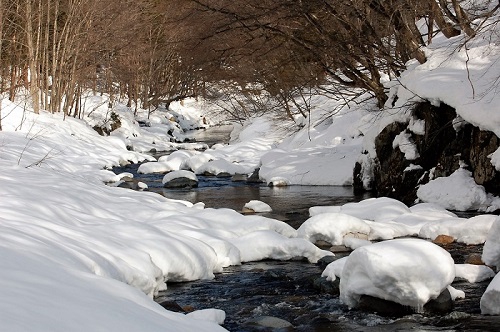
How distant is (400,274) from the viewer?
5.74 m

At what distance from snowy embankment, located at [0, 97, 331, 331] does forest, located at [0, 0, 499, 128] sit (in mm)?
4449

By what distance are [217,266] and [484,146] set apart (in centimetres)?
616

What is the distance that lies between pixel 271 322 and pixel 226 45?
15591 mm

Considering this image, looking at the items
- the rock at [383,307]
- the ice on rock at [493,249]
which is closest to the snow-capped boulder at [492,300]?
the rock at [383,307]

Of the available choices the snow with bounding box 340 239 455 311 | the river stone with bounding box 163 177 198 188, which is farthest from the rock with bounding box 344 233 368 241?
the river stone with bounding box 163 177 198 188

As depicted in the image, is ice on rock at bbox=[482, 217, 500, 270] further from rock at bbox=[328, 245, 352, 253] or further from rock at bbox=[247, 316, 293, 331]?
rock at bbox=[247, 316, 293, 331]

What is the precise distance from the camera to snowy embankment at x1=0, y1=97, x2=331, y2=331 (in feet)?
10.7

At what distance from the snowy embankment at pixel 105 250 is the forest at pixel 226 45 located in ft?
14.6

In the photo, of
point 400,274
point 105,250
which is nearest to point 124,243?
point 105,250

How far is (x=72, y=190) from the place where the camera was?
8.92 m

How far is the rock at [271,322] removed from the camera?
18.1 ft

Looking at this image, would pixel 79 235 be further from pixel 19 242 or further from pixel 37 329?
pixel 37 329

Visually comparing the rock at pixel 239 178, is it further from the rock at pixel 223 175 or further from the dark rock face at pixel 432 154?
the dark rock face at pixel 432 154

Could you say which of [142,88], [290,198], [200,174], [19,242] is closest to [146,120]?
[142,88]
